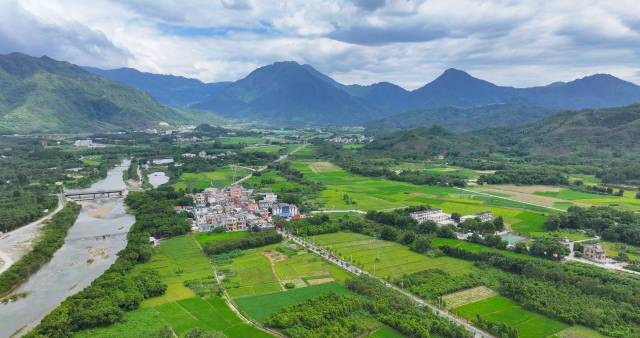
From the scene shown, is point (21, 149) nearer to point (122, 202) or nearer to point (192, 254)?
point (122, 202)

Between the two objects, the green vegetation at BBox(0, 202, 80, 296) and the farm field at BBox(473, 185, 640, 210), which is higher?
the farm field at BBox(473, 185, 640, 210)

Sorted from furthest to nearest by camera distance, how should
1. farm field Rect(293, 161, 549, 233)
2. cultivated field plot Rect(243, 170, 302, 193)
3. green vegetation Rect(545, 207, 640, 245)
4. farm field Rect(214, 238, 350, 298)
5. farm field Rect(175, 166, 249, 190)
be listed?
1. farm field Rect(175, 166, 249, 190)
2. cultivated field plot Rect(243, 170, 302, 193)
3. farm field Rect(293, 161, 549, 233)
4. green vegetation Rect(545, 207, 640, 245)
5. farm field Rect(214, 238, 350, 298)

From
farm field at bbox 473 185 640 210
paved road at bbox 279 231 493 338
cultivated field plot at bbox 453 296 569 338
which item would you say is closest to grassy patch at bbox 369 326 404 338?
paved road at bbox 279 231 493 338

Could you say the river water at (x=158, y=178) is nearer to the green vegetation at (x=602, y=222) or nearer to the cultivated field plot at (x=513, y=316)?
the green vegetation at (x=602, y=222)

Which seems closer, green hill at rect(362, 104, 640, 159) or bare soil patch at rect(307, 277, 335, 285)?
bare soil patch at rect(307, 277, 335, 285)

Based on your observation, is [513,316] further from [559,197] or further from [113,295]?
[559,197]

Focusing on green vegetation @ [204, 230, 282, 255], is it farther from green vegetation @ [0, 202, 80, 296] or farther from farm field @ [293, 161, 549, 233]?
farm field @ [293, 161, 549, 233]

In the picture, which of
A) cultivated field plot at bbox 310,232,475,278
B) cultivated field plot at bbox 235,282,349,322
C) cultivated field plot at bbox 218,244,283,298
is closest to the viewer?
cultivated field plot at bbox 235,282,349,322
